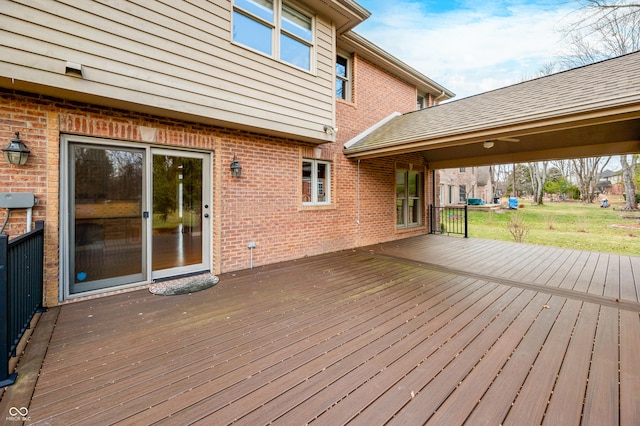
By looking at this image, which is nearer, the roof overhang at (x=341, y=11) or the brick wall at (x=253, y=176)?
the brick wall at (x=253, y=176)

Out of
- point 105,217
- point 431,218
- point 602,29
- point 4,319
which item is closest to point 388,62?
point 431,218

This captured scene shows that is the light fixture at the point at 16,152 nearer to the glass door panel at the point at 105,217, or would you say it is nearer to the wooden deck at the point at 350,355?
the glass door panel at the point at 105,217

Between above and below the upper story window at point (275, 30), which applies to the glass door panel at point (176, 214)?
below

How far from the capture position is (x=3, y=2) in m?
2.70

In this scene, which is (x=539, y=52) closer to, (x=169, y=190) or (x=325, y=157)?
(x=325, y=157)

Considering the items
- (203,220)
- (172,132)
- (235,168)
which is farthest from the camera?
(235,168)

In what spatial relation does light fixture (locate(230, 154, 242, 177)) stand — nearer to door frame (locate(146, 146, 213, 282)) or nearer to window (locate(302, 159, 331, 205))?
door frame (locate(146, 146, 213, 282))

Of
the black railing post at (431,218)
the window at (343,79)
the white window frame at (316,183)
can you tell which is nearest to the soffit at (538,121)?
the white window frame at (316,183)

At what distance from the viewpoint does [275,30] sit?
4820mm

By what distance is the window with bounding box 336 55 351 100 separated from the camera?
278 inches

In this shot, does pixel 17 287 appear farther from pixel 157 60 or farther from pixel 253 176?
pixel 253 176

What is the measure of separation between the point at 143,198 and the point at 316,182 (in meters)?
3.53

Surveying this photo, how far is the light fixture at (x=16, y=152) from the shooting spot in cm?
298

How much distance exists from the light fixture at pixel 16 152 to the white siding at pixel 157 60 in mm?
709
